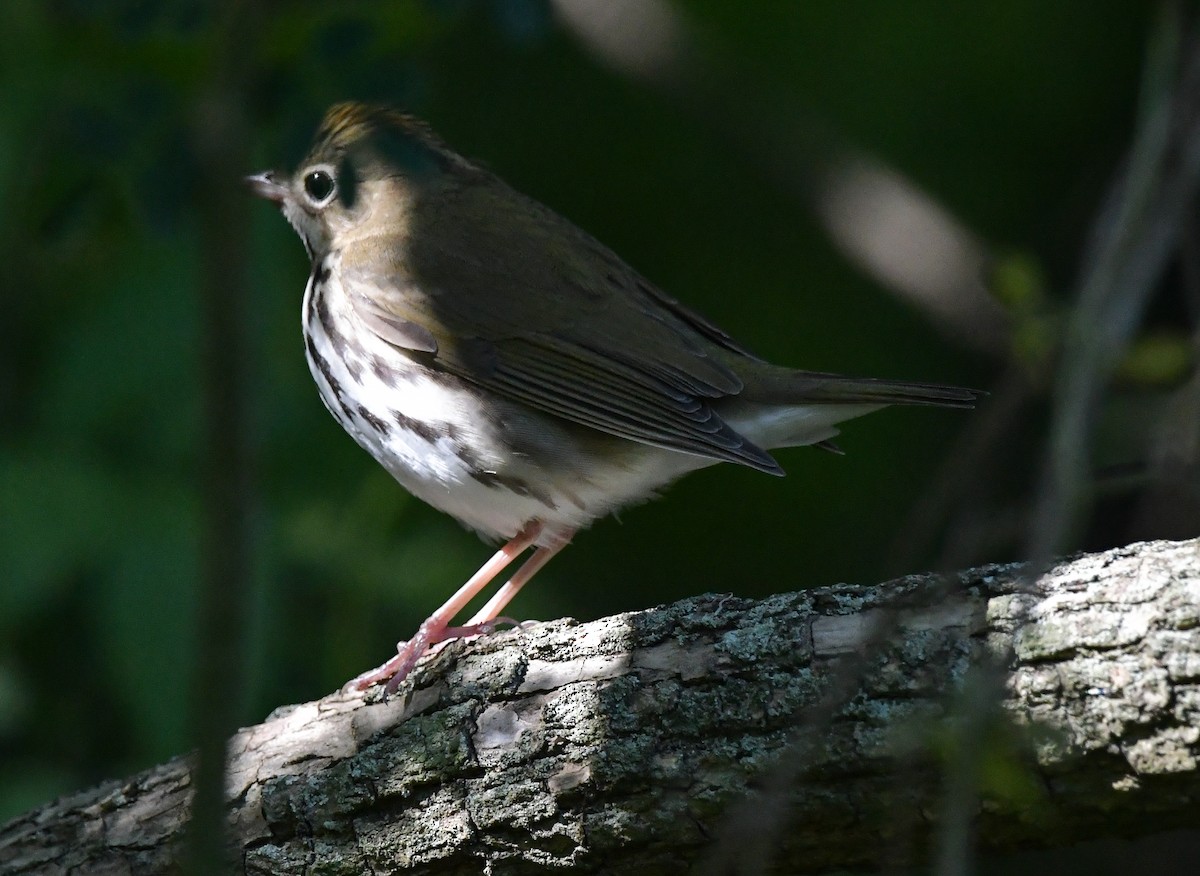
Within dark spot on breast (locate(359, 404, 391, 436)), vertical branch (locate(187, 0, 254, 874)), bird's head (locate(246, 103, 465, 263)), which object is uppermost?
bird's head (locate(246, 103, 465, 263))

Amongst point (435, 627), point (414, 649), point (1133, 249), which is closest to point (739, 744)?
point (414, 649)

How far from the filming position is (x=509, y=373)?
3.74 metres

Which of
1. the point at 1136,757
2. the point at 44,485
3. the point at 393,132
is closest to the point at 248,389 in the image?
the point at 393,132

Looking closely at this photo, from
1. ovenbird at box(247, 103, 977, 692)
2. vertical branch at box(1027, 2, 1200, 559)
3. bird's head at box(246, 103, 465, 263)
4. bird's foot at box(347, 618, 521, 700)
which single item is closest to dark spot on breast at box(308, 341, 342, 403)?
ovenbird at box(247, 103, 977, 692)

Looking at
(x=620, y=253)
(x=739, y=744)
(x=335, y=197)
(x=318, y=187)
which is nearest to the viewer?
(x=739, y=744)

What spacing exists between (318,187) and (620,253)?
2.02 meters

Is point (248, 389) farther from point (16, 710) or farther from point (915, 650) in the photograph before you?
point (16, 710)

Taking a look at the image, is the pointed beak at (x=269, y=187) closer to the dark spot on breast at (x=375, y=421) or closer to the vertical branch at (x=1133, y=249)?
the dark spot on breast at (x=375, y=421)

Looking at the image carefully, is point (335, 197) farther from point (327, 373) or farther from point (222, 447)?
point (222, 447)

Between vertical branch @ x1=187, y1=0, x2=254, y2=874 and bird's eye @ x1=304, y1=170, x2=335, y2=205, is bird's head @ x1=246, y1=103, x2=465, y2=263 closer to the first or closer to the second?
bird's eye @ x1=304, y1=170, x2=335, y2=205

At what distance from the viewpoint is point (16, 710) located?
13.4 ft

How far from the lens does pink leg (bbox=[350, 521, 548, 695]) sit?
10.8ft

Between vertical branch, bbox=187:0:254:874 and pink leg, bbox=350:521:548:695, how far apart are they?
1.24 metres

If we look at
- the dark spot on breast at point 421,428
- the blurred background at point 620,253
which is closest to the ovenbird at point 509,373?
the dark spot on breast at point 421,428
